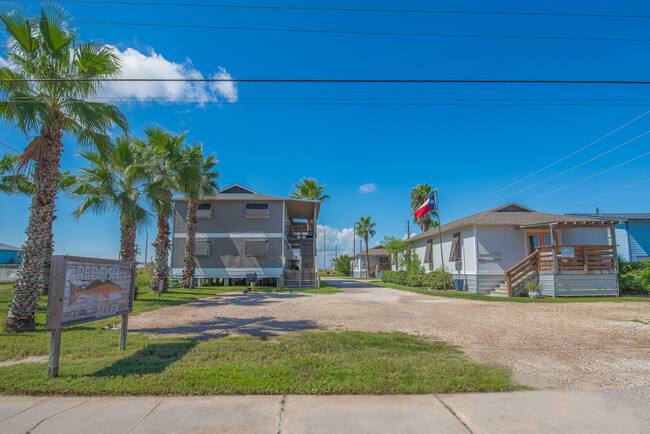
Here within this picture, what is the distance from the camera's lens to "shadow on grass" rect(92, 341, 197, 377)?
4.28 meters

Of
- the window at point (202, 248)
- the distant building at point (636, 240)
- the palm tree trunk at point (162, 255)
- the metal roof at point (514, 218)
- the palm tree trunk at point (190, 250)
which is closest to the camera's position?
the palm tree trunk at point (162, 255)

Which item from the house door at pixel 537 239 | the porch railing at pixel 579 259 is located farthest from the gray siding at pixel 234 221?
the porch railing at pixel 579 259

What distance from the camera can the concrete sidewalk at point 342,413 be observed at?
2.93m

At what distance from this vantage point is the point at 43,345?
5.75m

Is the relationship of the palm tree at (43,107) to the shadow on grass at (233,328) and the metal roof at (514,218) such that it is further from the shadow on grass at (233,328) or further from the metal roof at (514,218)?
the metal roof at (514,218)

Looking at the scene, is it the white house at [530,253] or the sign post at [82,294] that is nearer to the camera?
the sign post at [82,294]

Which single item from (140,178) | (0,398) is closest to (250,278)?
(140,178)

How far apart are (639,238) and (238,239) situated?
86.0 feet

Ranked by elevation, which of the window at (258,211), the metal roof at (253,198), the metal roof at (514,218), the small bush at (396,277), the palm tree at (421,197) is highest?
the palm tree at (421,197)

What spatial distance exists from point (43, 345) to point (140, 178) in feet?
32.5

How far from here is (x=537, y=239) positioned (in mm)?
17750

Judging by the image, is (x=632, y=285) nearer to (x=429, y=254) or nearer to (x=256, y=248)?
(x=429, y=254)

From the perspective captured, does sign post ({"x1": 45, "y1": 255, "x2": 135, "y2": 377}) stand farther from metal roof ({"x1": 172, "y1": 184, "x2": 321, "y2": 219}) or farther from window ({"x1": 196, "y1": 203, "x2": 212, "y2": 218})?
window ({"x1": 196, "y1": 203, "x2": 212, "y2": 218})

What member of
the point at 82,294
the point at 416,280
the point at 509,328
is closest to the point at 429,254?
the point at 416,280
